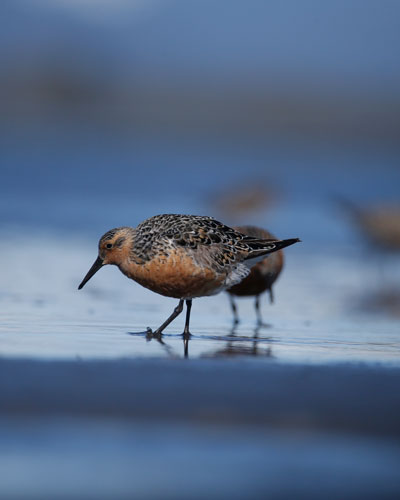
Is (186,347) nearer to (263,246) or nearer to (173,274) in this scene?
(173,274)

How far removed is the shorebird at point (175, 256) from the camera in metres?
5.93

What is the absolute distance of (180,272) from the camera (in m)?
5.95

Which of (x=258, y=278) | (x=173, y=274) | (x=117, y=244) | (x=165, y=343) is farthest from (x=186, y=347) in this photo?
(x=258, y=278)

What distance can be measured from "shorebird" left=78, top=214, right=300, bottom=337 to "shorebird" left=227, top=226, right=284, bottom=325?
1.06 m

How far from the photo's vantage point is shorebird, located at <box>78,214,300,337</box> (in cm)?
593

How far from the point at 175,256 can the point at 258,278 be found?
5.72 ft

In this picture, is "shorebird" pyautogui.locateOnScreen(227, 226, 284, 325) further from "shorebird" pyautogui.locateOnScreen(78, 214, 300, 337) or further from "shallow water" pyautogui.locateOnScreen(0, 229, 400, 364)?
"shorebird" pyautogui.locateOnScreen(78, 214, 300, 337)

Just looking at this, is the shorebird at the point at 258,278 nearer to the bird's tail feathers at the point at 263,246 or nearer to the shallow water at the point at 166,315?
the shallow water at the point at 166,315

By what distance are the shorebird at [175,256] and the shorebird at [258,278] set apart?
3.47 ft

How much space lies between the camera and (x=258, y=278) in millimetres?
7543

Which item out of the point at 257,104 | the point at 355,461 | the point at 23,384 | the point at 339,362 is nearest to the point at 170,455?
the point at 355,461

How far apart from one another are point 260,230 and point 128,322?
177cm

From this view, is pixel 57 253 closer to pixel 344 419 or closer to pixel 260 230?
pixel 260 230

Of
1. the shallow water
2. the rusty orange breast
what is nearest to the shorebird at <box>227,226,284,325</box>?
the shallow water
